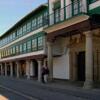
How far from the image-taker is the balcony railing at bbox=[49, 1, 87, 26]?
2231 centimetres

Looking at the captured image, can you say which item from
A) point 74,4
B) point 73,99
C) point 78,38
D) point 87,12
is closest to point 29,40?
point 78,38

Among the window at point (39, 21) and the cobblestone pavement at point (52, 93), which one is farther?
the window at point (39, 21)

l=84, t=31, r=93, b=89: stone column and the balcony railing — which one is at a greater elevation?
the balcony railing

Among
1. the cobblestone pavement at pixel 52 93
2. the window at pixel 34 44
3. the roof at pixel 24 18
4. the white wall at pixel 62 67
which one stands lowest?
the cobblestone pavement at pixel 52 93

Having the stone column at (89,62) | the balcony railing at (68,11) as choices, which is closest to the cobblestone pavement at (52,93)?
the stone column at (89,62)

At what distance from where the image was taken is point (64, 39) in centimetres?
2988

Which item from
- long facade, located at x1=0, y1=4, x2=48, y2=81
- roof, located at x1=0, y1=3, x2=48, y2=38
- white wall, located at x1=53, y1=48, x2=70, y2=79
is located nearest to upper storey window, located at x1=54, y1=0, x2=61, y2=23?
long facade, located at x1=0, y1=4, x2=48, y2=81

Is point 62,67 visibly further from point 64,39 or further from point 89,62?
point 89,62

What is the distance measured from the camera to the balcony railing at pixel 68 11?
22314mm

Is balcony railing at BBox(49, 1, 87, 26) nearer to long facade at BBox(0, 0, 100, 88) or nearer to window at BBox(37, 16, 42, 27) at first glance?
long facade at BBox(0, 0, 100, 88)

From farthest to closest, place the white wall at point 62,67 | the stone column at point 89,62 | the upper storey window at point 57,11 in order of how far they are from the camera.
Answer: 1. the white wall at point 62,67
2. the upper storey window at point 57,11
3. the stone column at point 89,62

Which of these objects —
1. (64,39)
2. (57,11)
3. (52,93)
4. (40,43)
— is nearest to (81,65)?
(64,39)

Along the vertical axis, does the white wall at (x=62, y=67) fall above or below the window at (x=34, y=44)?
below

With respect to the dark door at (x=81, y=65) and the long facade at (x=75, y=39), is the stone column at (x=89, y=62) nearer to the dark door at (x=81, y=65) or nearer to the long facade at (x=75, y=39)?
the long facade at (x=75, y=39)
